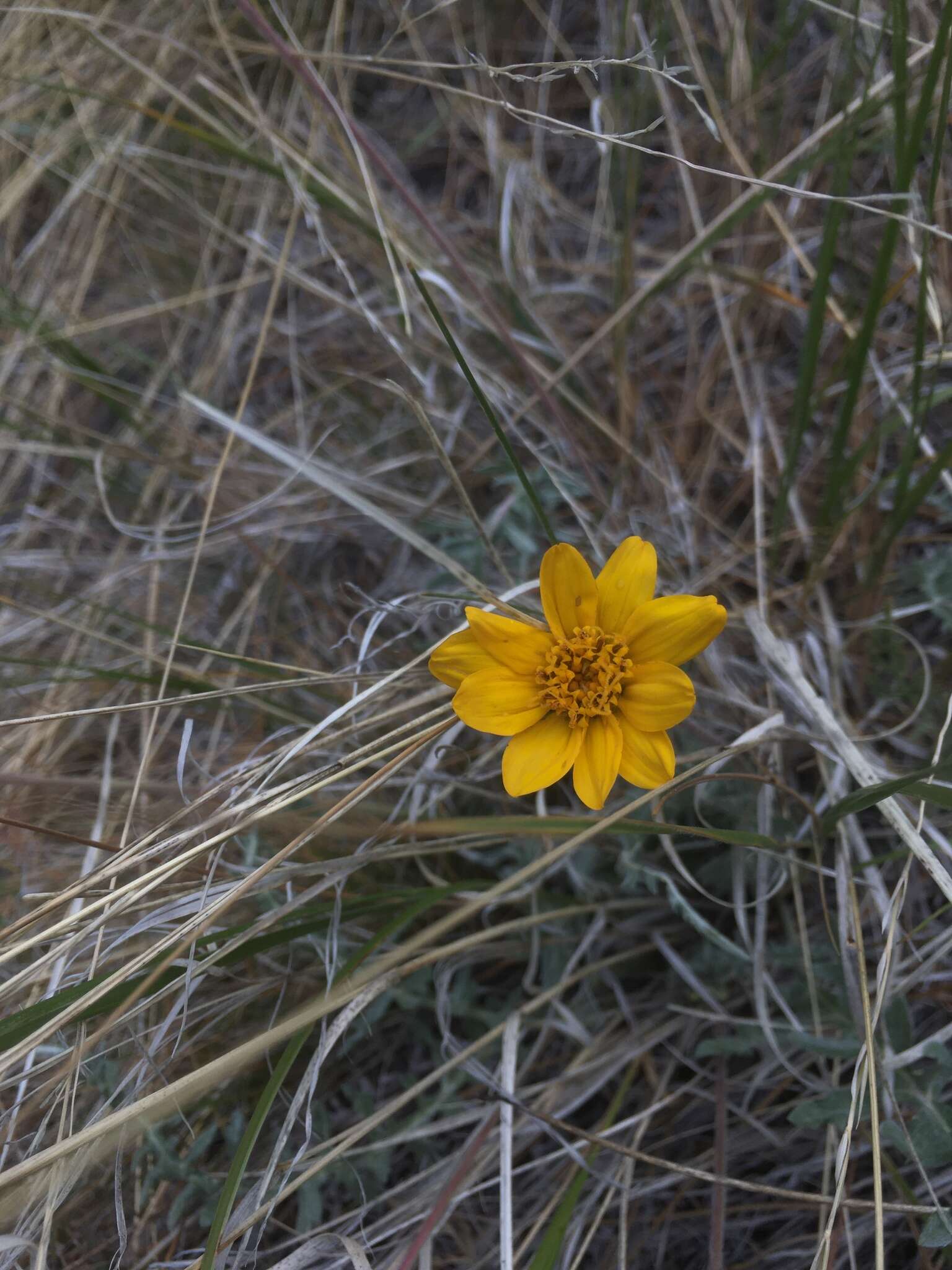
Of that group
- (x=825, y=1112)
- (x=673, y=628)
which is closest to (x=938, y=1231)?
(x=825, y=1112)

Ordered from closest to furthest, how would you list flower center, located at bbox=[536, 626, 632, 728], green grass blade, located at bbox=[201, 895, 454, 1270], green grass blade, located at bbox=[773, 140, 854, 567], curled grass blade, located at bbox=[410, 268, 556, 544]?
green grass blade, located at bbox=[201, 895, 454, 1270], curled grass blade, located at bbox=[410, 268, 556, 544], flower center, located at bbox=[536, 626, 632, 728], green grass blade, located at bbox=[773, 140, 854, 567]

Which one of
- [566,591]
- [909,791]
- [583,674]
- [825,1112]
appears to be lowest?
[825,1112]

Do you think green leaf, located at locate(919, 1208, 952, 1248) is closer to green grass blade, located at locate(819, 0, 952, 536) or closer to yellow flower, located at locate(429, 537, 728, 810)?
yellow flower, located at locate(429, 537, 728, 810)

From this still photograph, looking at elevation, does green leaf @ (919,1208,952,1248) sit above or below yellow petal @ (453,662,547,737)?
below

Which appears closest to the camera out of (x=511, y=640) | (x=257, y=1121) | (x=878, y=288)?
(x=257, y=1121)

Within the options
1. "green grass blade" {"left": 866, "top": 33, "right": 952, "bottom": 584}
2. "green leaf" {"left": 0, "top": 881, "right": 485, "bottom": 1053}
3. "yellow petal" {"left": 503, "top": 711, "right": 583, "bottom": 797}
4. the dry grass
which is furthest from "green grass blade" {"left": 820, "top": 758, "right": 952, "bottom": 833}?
"green leaf" {"left": 0, "top": 881, "right": 485, "bottom": 1053}

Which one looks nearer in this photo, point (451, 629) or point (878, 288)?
A: point (878, 288)

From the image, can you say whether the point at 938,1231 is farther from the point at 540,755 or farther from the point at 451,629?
the point at 451,629

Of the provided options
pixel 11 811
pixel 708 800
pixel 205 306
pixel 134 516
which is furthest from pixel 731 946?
pixel 205 306
